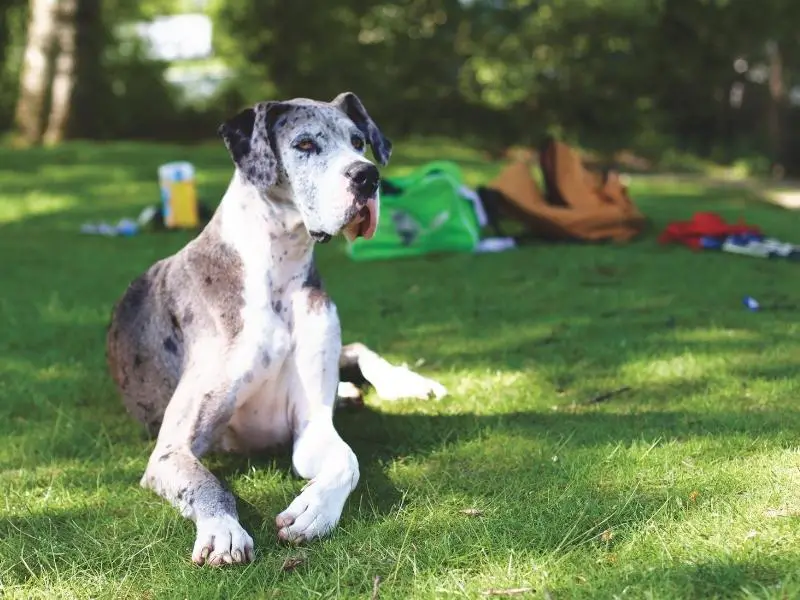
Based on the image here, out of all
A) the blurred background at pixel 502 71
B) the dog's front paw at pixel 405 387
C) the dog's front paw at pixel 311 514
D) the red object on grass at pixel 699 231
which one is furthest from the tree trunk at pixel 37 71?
the dog's front paw at pixel 311 514

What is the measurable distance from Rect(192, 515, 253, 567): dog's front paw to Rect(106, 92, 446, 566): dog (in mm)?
144

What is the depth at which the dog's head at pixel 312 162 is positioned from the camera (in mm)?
3324

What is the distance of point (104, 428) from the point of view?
4273 millimetres

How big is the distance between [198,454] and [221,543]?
64 centimetres

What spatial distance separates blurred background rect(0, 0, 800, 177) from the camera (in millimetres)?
20922

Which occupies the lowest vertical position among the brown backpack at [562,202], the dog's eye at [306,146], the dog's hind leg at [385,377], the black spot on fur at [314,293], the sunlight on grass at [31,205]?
the sunlight on grass at [31,205]

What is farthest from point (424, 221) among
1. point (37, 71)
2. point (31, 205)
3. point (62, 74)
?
point (37, 71)

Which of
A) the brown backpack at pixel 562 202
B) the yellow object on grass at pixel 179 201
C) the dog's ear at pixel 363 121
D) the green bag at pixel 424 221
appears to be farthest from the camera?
the yellow object on grass at pixel 179 201

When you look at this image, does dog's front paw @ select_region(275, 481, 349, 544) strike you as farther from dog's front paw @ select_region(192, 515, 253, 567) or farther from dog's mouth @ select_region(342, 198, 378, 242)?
dog's mouth @ select_region(342, 198, 378, 242)

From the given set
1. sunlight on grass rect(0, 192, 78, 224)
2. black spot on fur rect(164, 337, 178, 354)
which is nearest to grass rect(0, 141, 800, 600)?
black spot on fur rect(164, 337, 178, 354)

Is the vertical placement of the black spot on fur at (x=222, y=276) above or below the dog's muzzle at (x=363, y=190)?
below

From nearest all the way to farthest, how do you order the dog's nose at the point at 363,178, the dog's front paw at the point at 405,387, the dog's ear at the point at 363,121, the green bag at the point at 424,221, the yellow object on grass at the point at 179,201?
1. the dog's nose at the point at 363,178
2. the dog's ear at the point at 363,121
3. the dog's front paw at the point at 405,387
4. the green bag at the point at 424,221
5. the yellow object on grass at the point at 179,201

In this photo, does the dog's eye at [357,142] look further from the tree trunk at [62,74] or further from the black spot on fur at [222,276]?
the tree trunk at [62,74]

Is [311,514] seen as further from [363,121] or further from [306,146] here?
[363,121]
